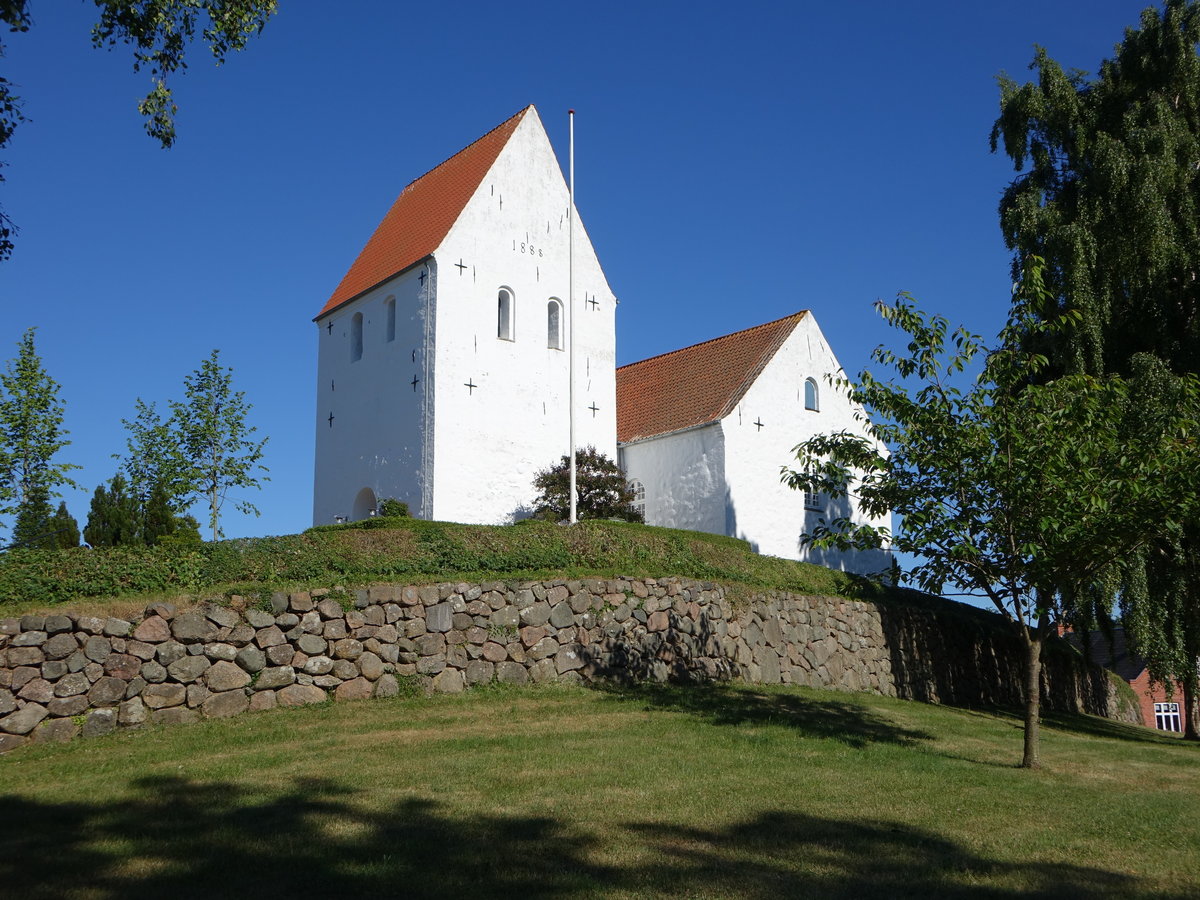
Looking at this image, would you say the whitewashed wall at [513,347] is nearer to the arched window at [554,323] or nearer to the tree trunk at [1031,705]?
the arched window at [554,323]

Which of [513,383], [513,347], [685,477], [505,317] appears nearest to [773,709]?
[513,383]

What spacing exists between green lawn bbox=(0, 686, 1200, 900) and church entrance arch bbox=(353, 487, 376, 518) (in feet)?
37.3

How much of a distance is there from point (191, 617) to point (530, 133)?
16.7 metres

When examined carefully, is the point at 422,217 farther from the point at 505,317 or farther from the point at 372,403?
the point at 372,403

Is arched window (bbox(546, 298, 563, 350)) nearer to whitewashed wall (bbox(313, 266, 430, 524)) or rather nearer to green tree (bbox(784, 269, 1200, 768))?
whitewashed wall (bbox(313, 266, 430, 524))

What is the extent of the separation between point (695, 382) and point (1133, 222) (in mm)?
11587

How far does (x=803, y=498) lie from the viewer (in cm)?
2755

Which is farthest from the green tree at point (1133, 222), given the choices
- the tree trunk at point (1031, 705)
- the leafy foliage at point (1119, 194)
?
the tree trunk at point (1031, 705)

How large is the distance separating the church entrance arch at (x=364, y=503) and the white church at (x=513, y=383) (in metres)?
0.07

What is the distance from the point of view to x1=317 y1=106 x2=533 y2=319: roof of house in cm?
2492

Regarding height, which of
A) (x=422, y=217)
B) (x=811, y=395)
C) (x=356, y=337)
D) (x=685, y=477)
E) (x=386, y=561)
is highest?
(x=422, y=217)

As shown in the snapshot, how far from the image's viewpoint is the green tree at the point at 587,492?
23.4m

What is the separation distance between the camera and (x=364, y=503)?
2569 centimetres

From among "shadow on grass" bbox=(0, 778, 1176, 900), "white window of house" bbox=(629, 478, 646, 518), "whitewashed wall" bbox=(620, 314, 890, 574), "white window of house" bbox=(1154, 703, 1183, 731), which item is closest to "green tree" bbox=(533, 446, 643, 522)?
"whitewashed wall" bbox=(620, 314, 890, 574)
